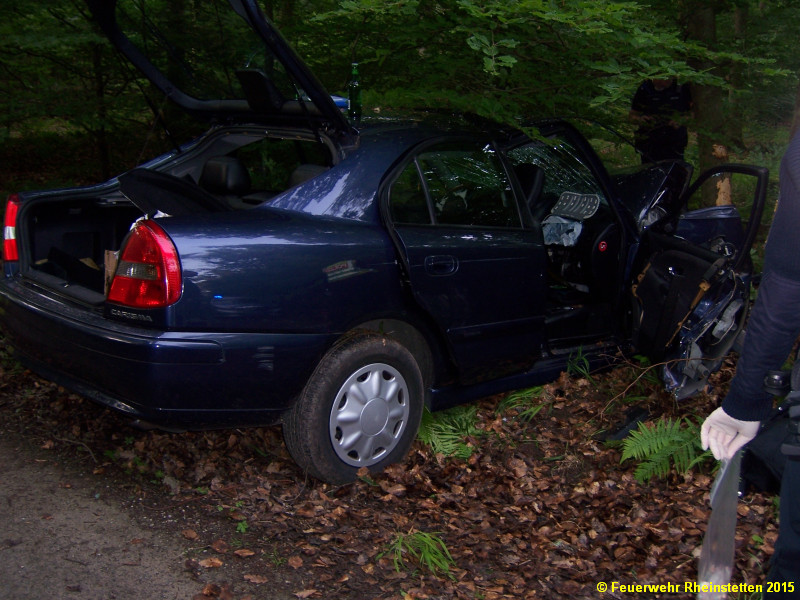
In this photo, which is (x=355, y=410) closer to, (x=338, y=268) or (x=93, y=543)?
(x=338, y=268)

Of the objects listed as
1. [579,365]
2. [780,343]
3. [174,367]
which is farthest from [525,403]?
[780,343]

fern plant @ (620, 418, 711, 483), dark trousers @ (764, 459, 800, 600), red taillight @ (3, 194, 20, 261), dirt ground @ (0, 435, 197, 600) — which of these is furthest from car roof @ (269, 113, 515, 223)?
dark trousers @ (764, 459, 800, 600)

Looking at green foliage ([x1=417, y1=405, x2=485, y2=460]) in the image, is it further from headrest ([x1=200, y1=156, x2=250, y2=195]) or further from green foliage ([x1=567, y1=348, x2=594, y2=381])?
headrest ([x1=200, y1=156, x2=250, y2=195])

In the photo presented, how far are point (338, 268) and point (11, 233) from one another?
74.9 inches

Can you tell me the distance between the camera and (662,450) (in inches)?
151

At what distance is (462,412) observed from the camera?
4539mm

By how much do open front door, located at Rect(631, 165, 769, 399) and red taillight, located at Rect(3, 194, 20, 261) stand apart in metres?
3.59

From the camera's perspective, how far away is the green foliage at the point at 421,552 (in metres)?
3.13

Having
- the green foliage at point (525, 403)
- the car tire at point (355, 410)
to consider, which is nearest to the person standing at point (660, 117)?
the green foliage at point (525, 403)

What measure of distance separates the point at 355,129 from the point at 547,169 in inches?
67.9

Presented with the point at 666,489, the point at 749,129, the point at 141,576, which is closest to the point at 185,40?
the point at 141,576

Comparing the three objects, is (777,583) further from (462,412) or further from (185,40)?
(185,40)

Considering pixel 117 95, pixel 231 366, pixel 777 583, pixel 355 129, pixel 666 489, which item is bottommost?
pixel 666 489

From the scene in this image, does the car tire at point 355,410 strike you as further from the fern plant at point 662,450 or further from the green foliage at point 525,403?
the fern plant at point 662,450
